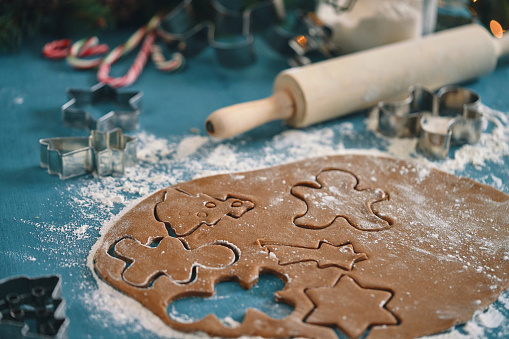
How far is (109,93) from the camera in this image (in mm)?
1795

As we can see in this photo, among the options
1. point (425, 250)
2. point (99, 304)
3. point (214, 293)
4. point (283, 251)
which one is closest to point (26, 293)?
point (99, 304)

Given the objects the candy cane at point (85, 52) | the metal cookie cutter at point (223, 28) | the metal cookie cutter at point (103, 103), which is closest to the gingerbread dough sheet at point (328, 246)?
the metal cookie cutter at point (103, 103)

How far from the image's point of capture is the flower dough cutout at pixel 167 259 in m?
1.15

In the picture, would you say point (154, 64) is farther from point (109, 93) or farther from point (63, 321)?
point (63, 321)

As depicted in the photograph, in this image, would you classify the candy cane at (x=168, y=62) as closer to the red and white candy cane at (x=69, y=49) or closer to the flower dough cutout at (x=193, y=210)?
the red and white candy cane at (x=69, y=49)

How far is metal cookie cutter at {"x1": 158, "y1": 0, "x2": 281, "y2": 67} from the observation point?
198 centimetres

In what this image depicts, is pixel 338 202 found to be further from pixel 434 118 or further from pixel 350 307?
pixel 434 118

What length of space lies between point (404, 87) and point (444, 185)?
42 centimetres

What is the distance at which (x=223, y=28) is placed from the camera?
2100mm

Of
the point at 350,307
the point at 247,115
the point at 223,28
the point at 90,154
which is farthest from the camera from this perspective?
the point at 223,28

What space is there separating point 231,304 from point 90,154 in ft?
1.86

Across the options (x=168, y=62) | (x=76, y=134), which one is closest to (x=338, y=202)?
(x=76, y=134)

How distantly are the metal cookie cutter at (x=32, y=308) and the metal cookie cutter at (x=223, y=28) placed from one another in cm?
109

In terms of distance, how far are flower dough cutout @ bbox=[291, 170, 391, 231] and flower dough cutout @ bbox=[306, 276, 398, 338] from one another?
19 cm
